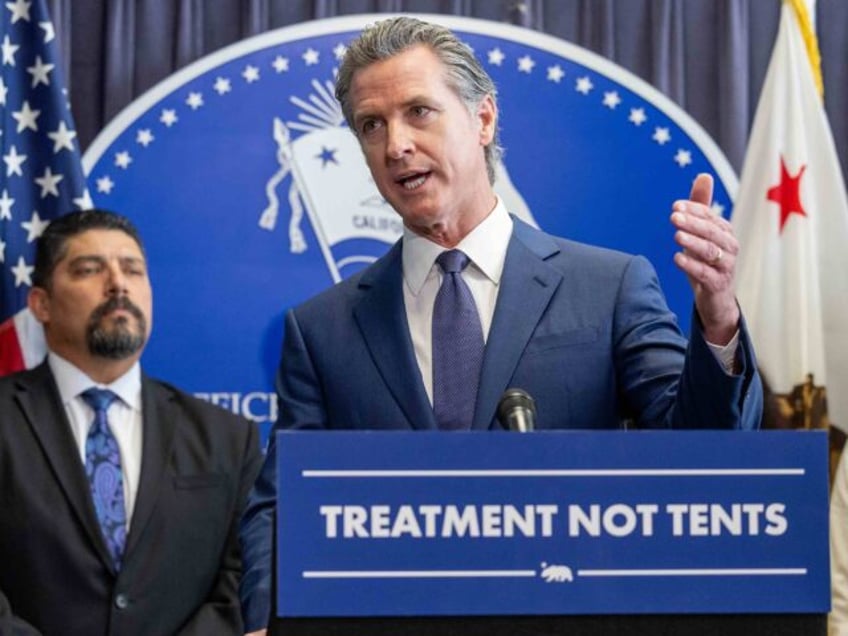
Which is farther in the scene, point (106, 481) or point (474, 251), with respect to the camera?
point (106, 481)

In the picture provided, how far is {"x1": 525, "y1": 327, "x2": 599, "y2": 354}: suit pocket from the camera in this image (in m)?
1.93

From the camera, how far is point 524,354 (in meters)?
1.93

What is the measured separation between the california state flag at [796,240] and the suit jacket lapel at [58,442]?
70.5 inches

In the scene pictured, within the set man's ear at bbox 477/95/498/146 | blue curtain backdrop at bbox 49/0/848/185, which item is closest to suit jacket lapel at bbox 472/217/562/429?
man's ear at bbox 477/95/498/146

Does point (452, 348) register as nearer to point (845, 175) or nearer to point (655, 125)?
point (655, 125)

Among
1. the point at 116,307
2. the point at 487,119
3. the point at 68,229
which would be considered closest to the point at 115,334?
the point at 116,307

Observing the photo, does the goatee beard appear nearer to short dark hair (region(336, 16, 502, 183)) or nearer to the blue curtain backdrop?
the blue curtain backdrop

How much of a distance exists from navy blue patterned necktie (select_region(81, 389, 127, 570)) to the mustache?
0.28 m

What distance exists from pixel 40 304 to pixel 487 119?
1945 millimetres

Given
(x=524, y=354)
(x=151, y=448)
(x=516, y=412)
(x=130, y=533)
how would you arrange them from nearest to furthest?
(x=516, y=412), (x=524, y=354), (x=130, y=533), (x=151, y=448)

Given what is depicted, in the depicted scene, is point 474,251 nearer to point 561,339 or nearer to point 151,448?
point 561,339

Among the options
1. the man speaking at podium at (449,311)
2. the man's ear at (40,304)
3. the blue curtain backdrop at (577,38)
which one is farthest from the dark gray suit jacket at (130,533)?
the man speaking at podium at (449,311)

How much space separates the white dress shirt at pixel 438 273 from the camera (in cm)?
201

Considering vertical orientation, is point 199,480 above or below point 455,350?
below
